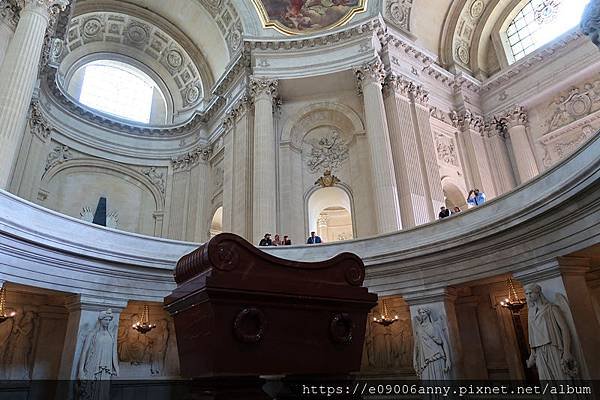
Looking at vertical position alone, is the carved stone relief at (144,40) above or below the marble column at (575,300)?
above

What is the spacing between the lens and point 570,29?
56.2 feet

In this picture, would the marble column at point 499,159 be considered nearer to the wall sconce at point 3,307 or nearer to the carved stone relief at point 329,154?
the carved stone relief at point 329,154

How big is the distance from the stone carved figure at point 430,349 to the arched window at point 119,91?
17938 mm

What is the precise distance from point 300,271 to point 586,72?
1885cm

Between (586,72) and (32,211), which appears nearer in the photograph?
(32,211)

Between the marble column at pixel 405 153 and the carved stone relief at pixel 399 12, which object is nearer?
the marble column at pixel 405 153

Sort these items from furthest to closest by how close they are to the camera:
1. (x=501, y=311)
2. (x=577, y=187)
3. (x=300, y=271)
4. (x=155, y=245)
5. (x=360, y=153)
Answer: (x=360, y=153)
(x=155, y=245)
(x=501, y=311)
(x=577, y=187)
(x=300, y=271)

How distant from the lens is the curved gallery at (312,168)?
891 cm

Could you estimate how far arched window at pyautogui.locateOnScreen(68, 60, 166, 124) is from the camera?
21.8m

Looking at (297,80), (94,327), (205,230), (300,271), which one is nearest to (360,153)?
(297,80)

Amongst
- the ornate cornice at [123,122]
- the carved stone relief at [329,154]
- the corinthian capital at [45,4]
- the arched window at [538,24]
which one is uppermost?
the arched window at [538,24]

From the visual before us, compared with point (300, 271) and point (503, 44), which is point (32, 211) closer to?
point (300, 271)

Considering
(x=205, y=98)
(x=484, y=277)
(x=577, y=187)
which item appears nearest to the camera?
(x=577, y=187)

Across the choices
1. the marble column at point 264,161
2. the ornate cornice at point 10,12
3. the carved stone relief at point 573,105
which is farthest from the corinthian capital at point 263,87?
the carved stone relief at point 573,105
